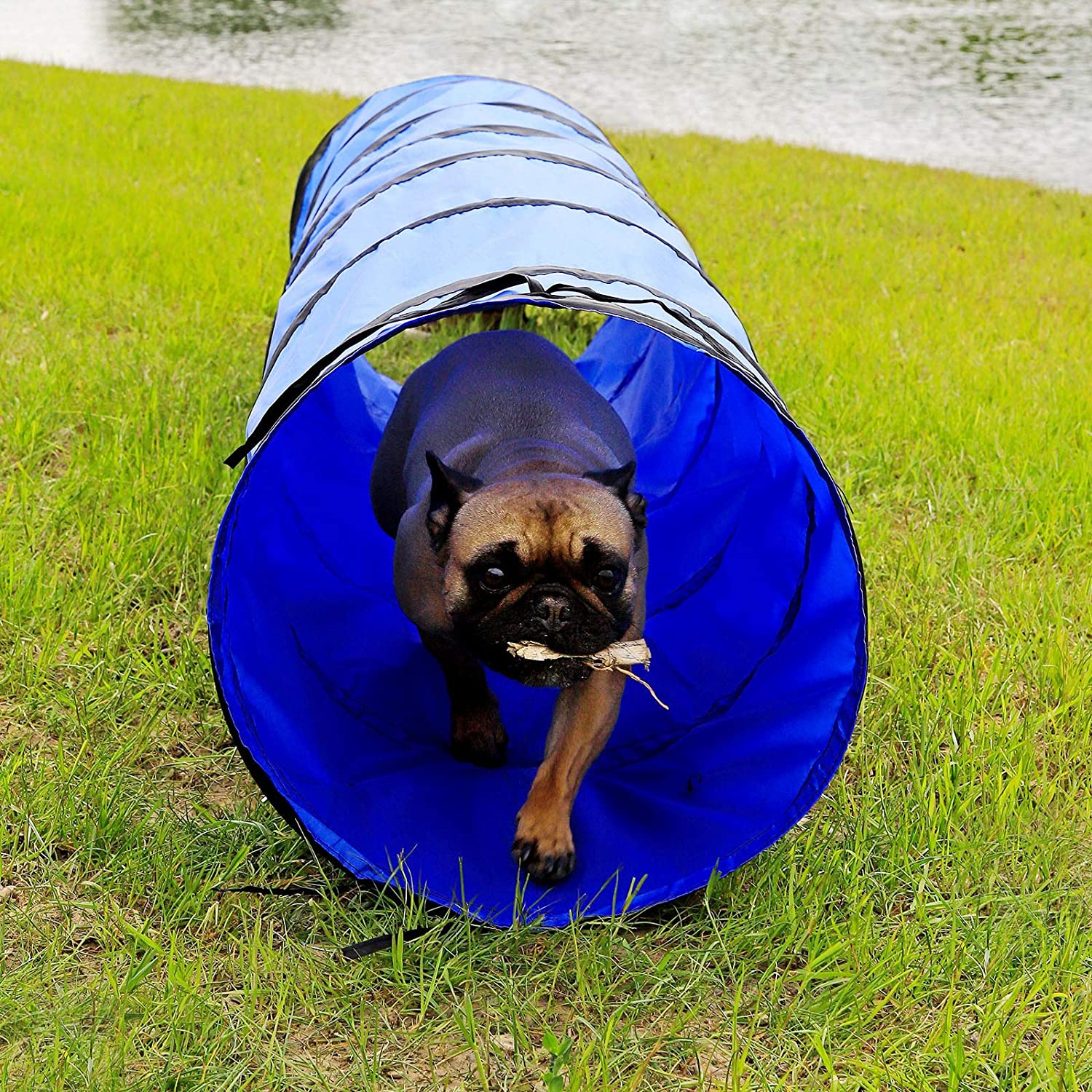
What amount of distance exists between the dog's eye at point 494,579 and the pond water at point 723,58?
37.0 feet

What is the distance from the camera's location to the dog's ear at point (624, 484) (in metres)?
2.81

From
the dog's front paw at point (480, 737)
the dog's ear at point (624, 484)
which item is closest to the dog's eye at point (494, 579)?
the dog's ear at point (624, 484)

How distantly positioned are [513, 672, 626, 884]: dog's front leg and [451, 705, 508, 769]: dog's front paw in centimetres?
55

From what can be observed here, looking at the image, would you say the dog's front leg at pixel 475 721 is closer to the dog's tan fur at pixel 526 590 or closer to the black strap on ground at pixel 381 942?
the dog's tan fur at pixel 526 590

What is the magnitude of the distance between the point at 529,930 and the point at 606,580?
0.84 meters

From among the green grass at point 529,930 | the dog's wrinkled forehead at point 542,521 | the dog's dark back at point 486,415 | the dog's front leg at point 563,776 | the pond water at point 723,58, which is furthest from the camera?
the pond water at point 723,58

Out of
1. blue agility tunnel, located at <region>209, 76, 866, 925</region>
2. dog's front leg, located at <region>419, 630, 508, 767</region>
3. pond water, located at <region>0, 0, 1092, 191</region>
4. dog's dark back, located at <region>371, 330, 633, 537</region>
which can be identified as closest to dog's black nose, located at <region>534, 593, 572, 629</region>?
dog's dark back, located at <region>371, 330, 633, 537</region>

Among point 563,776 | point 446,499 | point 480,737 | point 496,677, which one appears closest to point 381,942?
point 563,776

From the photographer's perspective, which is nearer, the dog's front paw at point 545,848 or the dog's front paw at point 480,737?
the dog's front paw at point 545,848

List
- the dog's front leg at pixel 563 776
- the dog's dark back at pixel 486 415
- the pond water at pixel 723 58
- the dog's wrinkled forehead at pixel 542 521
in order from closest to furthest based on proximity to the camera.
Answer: the dog's wrinkled forehead at pixel 542 521 < the dog's front leg at pixel 563 776 < the dog's dark back at pixel 486 415 < the pond water at pixel 723 58

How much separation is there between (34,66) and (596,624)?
40.4ft

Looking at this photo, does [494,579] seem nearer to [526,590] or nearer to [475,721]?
[526,590]

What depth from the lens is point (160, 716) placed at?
3426mm

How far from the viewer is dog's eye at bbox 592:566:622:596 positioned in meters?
2.71
